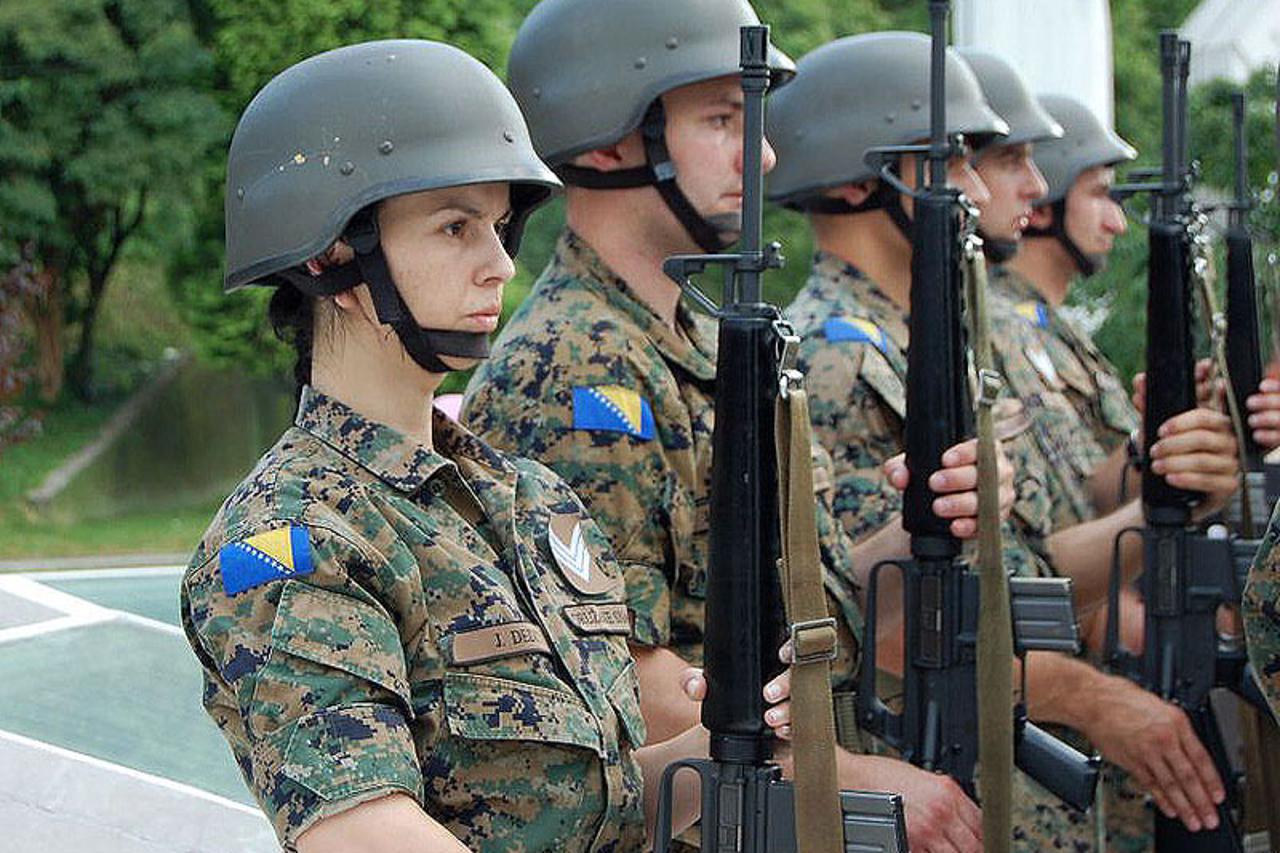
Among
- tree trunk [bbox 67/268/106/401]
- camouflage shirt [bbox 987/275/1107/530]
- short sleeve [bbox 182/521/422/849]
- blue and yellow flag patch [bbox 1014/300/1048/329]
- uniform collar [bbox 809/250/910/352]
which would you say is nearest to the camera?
short sleeve [bbox 182/521/422/849]

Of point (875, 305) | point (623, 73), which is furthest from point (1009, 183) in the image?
point (623, 73)

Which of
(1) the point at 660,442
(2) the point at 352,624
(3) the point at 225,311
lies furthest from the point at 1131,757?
(3) the point at 225,311

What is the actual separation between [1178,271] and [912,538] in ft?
4.53

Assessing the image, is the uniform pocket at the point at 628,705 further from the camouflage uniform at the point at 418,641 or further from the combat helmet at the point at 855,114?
the combat helmet at the point at 855,114

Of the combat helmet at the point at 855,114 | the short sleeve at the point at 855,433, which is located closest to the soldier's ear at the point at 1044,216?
the combat helmet at the point at 855,114

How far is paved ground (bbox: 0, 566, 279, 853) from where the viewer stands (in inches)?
118

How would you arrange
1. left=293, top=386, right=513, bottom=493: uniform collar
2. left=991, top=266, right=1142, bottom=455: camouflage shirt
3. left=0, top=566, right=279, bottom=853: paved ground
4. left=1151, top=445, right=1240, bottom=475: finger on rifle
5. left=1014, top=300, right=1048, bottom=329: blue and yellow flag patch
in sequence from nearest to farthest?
left=293, top=386, right=513, bottom=493: uniform collar → left=0, top=566, right=279, bottom=853: paved ground → left=1151, top=445, right=1240, bottom=475: finger on rifle → left=991, top=266, right=1142, bottom=455: camouflage shirt → left=1014, top=300, right=1048, bottom=329: blue and yellow flag patch

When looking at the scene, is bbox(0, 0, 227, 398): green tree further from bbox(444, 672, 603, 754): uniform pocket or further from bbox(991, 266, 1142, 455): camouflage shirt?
bbox(444, 672, 603, 754): uniform pocket

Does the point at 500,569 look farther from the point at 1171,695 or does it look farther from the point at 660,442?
the point at 1171,695

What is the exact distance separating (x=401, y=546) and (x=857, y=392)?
1685mm

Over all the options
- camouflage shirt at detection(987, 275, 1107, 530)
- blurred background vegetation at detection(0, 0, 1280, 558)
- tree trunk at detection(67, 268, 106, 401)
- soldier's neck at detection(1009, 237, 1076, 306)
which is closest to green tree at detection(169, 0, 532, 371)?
blurred background vegetation at detection(0, 0, 1280, 558)

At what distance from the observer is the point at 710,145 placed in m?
3.59

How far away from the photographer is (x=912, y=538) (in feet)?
12.3

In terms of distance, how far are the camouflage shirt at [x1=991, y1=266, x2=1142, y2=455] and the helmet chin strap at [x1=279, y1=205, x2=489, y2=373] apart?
9.63 ft
